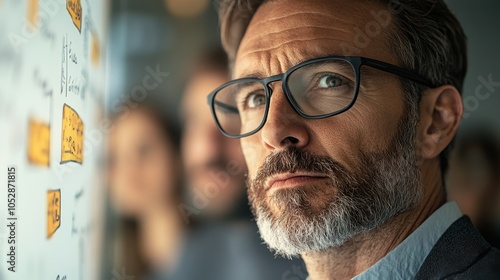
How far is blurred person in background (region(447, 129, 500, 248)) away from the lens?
1211 mm

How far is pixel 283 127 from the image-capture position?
0.81 m

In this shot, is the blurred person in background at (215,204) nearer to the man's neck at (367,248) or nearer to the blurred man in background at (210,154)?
the blurred man in background at (210,154)

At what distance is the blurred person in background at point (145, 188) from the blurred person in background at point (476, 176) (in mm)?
558

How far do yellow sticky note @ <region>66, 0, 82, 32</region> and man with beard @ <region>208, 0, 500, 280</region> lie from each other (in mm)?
242

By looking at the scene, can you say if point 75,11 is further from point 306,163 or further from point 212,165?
point 212,165

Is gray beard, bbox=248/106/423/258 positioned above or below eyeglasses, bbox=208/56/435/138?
below

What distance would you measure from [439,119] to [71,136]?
1.70 ft

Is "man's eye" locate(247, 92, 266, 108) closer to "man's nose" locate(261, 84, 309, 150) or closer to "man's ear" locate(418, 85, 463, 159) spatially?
"man's nose" locate(261, 84, 309, 150)

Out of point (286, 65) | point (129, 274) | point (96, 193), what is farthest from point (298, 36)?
point (129, 274)

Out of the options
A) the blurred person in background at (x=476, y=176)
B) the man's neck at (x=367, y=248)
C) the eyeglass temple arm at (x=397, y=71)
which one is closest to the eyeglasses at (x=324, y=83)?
the eyeglass temple arm at (x=397, y=71)

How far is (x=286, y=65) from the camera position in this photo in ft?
2.81

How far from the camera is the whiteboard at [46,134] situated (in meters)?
0.56

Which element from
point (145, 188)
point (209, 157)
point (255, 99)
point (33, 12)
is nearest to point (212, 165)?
point (209, 157)

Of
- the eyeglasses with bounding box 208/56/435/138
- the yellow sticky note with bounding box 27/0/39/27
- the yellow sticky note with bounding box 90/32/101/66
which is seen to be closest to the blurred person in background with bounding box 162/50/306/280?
the yellow sticky note with bounding box 90/32/101/66
